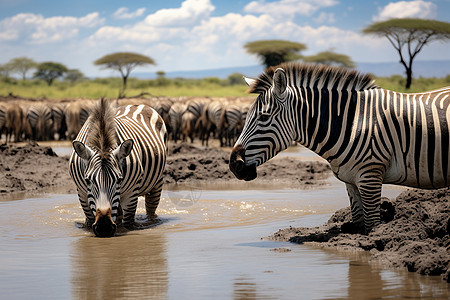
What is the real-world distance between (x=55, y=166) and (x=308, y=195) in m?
5.76

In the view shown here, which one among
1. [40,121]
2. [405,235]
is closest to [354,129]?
[405,235]

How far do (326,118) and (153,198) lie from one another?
10.2 ft

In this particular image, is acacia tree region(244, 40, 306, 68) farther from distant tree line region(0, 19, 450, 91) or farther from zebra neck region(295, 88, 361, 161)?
zebra neck region(295, 88, 361, 161)

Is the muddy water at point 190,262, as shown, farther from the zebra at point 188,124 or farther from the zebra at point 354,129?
the zebra at point 188,124

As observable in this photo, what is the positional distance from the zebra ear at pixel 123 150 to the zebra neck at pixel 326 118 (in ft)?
5.70

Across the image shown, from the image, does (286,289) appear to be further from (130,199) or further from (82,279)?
(130,199)

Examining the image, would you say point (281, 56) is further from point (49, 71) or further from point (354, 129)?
point (354, 129)

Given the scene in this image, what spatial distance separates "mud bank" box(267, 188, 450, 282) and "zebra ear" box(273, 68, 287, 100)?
142cm

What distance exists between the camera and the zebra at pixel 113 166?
6320mm

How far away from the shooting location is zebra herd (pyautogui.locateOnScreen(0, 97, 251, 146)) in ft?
83.3

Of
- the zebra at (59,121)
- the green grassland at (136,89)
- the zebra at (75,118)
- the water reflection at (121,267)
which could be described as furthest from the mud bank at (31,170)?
the green grassland at (136,89)

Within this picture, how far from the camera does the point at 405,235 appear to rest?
557 centimetres

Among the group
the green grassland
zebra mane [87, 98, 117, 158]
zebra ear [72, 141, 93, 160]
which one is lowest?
zebra ear [72, 141, 93, 160]

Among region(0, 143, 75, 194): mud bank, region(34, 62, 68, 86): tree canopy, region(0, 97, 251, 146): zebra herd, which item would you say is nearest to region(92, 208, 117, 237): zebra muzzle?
region(0, 143, 75, 194): mud bank
